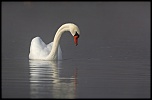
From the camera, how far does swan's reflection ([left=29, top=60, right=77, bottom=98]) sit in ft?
35.7

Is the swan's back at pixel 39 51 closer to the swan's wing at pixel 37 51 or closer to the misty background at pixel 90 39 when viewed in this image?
the swan's wing at pixel 37 51

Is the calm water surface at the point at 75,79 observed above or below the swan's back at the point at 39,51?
below

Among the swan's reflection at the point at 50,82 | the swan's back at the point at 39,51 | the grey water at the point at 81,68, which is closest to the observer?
the swan's reflection at the point at 50,82

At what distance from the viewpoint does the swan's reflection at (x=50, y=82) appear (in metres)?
10.9

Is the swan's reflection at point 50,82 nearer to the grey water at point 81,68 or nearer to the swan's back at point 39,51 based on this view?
the grey water at point 81,68

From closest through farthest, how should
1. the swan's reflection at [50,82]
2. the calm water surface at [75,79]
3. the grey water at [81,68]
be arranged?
1. the swan's reflection at [50,82]
2. the calm water surface at [75,79]
3. the grey water at [81,68]

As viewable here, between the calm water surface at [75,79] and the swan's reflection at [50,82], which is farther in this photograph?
the calm water surface at [75,79]

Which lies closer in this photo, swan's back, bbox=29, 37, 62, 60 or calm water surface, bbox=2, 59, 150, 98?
calm water surface, bbox=2, 59, 150, 98

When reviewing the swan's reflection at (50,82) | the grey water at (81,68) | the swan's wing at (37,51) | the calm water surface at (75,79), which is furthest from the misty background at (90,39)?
the swan's reflection at (50,82)

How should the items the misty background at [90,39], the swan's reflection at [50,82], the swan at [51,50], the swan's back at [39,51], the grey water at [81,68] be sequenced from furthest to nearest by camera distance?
1. the misty background at [90,39]
2. the swan's back at [39,51]
3. the swan at [51,50]
4. the grey water at [81,68]
5. the swan's reflection at [50,82]

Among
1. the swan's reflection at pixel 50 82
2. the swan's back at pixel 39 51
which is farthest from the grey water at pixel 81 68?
the swan's back at pixel 39 51

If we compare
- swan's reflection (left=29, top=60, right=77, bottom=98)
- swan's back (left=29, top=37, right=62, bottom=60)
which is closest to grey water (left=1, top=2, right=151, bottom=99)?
swan's reflection (left=29, top=60, right=77, bottom=98)

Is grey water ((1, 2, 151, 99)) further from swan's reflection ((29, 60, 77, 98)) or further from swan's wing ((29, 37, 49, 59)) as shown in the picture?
swan's wing ((29, 37, 49, 59))

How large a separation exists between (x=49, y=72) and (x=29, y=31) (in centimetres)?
1231
